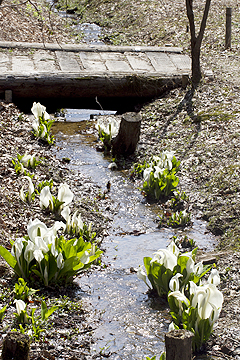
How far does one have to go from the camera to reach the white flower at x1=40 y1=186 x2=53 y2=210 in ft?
13.1

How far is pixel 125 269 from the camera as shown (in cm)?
367

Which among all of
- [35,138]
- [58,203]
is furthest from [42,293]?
[35,138]

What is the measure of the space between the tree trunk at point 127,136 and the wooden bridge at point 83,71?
1605 millimetres

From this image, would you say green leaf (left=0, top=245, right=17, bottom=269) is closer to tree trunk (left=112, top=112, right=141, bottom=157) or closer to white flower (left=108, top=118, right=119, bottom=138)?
tree trunk (left=112, top=112, right=141, bottom=157)

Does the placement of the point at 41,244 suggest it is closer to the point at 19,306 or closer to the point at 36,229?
the point at 36,229

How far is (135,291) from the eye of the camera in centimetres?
337

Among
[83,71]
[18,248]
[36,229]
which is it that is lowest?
[18,248]

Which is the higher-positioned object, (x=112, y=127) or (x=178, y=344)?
(x=112, y=127)

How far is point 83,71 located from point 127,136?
209 centimetres

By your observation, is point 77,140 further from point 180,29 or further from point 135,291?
point 180,29

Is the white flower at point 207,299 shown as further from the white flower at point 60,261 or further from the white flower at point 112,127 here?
the white flower at point 112,127

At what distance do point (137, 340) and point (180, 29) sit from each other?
890 cm

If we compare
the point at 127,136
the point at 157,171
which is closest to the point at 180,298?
the point at 157,171

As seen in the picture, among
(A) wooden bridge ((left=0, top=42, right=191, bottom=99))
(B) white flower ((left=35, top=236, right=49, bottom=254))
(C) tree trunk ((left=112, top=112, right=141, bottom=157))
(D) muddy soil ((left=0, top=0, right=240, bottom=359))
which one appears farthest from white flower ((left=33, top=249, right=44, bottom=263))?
(A) wooden bridge ((left=0, top=42, right=191, bottom=99))
